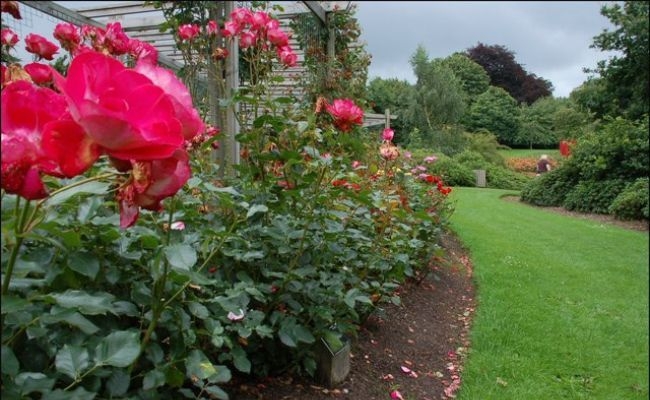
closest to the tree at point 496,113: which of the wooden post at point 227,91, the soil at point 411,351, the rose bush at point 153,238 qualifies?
the rose bush at point 153,238

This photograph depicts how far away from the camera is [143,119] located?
1.64ft

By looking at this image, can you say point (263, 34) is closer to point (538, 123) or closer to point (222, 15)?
point (538, 123)

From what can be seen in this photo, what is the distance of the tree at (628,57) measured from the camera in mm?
471

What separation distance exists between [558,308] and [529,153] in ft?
1.38

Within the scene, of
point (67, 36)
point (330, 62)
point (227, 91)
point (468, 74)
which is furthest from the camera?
point (227, 91)

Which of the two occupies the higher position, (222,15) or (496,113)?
(222,15)

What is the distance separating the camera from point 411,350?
250 centimetres

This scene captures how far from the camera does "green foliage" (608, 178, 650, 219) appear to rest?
1.50ft

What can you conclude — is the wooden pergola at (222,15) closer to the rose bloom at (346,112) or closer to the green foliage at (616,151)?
the rose bloom at (346,112)

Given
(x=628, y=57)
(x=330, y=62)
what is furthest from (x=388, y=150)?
(x=628, y=57)

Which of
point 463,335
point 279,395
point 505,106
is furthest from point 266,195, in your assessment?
point 463,335

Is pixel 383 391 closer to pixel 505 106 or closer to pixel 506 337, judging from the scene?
pixel 506 337

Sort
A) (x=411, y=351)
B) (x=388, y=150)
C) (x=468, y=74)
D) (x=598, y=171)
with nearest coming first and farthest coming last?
(x=598, y=171) → (x=468, y=74) → (x=388, y=150) → (x=411, y=351)

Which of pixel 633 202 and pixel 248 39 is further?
pixel 248 39
